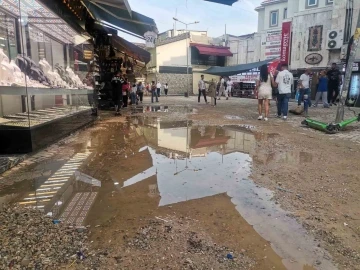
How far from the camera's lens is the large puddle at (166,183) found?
2332mm

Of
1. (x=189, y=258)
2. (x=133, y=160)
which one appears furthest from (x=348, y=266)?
(x=133, y=160)

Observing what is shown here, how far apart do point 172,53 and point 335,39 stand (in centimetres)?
2037

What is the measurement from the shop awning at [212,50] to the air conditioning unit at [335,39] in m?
16.3

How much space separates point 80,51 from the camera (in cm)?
873

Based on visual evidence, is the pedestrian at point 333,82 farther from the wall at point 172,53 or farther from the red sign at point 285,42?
the wall at point 172,53

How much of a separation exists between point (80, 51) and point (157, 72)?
26206mm

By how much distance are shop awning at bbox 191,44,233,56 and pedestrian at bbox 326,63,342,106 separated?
71.2 ft

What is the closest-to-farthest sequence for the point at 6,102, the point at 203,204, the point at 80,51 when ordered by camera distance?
the point at 203,204 < the point at 6,102 < the point at 80,51

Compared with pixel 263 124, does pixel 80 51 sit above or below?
above

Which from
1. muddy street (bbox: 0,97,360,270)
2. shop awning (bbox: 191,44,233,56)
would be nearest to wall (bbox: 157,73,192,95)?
shop awning (bbox: 191,44,233,56)

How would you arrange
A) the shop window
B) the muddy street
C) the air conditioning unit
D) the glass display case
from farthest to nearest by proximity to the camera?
the shop window < the air conditioning unit < the glass display case < the muddy street

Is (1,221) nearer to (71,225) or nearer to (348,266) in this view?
(71,225)

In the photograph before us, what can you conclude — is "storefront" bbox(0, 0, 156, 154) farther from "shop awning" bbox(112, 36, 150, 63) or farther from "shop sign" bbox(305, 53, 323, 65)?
"shop sign" bbox(305, 53, 323, 65)

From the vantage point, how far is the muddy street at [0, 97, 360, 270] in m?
1.98
